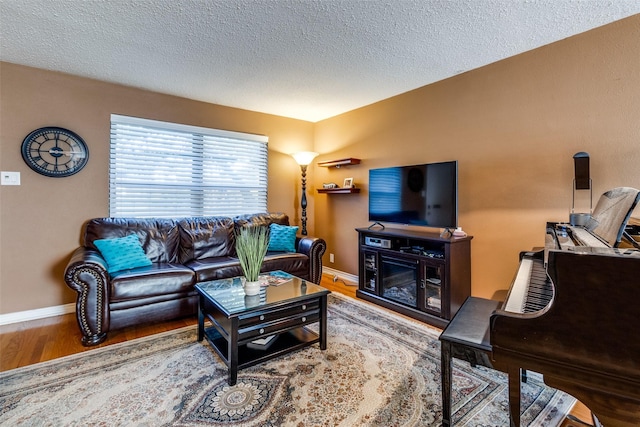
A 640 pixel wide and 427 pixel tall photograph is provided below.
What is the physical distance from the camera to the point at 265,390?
1.77 meters

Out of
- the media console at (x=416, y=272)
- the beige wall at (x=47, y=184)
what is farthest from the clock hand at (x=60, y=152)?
the media console at (x=416, y=272)

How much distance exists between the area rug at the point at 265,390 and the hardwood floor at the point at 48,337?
17cm

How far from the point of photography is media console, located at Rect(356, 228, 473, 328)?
2.68m

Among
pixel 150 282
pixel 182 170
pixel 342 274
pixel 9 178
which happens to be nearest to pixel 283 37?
pixel 182 170

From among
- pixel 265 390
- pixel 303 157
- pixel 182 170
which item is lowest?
pixel 265 390

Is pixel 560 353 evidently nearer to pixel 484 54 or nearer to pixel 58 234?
pixel 484 54

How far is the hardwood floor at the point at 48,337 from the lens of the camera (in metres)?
2.16

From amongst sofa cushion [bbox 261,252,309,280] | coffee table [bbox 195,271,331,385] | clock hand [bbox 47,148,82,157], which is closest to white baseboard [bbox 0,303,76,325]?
clock hand [bbox 47,148,82,157]

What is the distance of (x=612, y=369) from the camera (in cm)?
91

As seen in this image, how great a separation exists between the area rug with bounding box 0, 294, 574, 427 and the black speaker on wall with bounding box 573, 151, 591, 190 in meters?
1.42

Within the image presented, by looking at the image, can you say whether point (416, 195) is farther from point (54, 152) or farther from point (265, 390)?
point (54, 152)

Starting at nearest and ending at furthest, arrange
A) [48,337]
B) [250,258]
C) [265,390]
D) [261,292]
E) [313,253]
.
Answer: [265,390] < [250,258] < [261,292] < [48,337] < [313,253]

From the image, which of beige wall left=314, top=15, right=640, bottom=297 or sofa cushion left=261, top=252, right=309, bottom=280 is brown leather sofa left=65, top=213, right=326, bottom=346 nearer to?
sofa cushion left=261, top=252, right=309, bottom=280

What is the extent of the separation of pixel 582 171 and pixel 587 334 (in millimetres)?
1835
